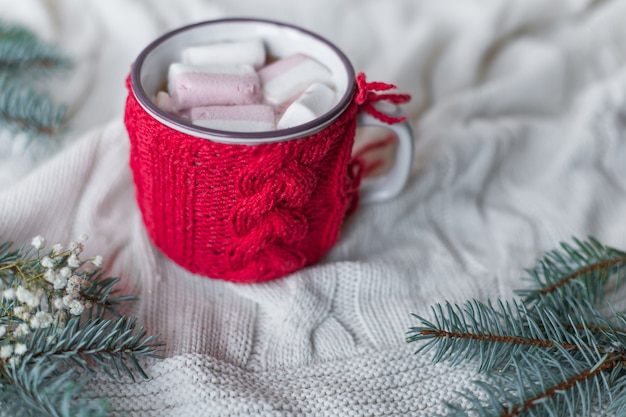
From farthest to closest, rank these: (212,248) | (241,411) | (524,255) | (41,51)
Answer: (41,51)
(524,255)
(212,248)
(241,411)

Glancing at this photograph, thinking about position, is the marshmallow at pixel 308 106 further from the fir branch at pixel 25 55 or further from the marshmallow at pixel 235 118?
the fir branch at pixel 25 55

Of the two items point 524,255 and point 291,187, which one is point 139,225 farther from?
point 524,255

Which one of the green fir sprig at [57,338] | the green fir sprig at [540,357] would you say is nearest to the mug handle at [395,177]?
the green fir sprig at [540,357]

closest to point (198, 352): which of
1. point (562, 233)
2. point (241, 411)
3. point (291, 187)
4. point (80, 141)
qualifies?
point (241, 411)

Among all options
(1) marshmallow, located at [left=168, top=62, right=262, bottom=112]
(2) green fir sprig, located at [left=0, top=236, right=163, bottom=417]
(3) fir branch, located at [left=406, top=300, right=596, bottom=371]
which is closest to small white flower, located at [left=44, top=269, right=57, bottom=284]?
(2) green fir sprig, located at [left=0, top=236, right=163, bottom=417]

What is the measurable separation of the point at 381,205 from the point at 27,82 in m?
0.54

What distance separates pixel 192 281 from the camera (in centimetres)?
78

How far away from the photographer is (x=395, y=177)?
87 centimetres

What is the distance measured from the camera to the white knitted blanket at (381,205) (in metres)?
0.66

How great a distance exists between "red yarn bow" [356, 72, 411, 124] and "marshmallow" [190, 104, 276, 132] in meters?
0.10

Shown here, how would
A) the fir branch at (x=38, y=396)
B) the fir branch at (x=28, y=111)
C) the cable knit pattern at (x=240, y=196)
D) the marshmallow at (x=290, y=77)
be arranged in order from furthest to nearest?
the fir branch at (x=28, y=111)
the marshmallow at (x=290, y=77)
the cable knit pattern at (x=240, y=196)
the fir branch at (x=38, y=396)

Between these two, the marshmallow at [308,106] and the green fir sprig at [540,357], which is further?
the marshmallow at [308,106]

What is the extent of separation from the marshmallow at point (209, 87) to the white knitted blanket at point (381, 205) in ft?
0.55

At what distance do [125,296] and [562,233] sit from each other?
0.55 metres
